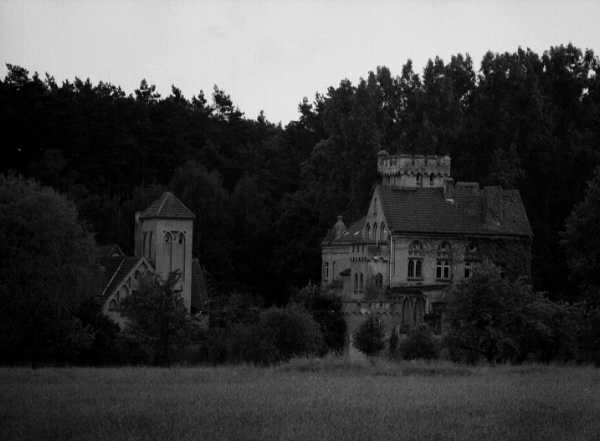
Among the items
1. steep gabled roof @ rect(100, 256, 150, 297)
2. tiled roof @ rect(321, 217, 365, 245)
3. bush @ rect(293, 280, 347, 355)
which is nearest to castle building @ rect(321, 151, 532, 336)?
tiled roof @ rect(321, 217, 365, 245)

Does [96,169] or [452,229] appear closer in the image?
[452,229]

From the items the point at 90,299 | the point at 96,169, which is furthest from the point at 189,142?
the point at 90,299

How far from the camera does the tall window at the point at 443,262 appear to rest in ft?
267

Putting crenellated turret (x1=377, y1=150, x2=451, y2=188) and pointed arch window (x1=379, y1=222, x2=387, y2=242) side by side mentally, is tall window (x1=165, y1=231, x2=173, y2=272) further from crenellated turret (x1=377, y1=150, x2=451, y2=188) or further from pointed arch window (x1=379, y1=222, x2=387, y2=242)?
crenellated turret (x1=377, y1=150, x2=451, y2=188)

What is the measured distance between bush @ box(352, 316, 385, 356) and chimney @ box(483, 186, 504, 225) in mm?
13355

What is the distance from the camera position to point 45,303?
59.6 meters

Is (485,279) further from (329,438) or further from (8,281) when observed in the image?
(329,438)

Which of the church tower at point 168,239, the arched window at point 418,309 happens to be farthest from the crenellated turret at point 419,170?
the church tower at point 168,239

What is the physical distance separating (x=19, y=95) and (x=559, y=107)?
3644 cm

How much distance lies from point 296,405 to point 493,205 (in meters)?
48.3

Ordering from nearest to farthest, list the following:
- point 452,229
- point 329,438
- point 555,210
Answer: point 329,438, point 452,229, point 555,210

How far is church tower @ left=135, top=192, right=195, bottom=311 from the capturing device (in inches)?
3135

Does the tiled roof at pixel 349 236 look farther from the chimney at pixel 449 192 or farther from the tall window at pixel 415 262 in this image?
the chimney at pixel 449 192

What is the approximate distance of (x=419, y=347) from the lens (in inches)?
2473
